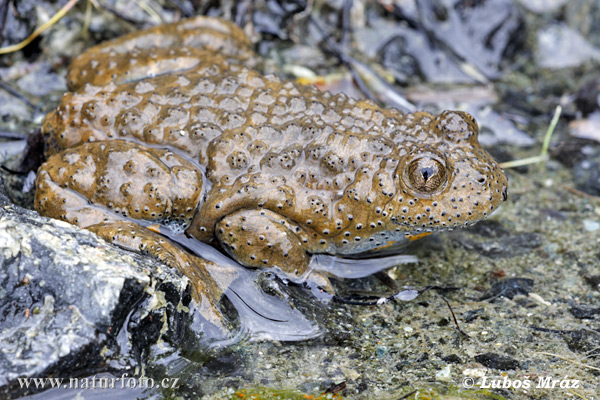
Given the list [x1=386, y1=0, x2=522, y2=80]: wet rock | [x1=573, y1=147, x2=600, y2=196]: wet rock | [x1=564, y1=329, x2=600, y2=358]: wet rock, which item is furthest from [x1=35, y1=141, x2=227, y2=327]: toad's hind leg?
[x1=386, y1=0, x2=522, y2=80]: wet rock

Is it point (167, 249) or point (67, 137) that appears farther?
point (67, 137)

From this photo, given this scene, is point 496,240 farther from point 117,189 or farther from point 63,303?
point 63,303

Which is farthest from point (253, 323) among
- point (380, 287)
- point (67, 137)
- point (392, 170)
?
point (67, 137)

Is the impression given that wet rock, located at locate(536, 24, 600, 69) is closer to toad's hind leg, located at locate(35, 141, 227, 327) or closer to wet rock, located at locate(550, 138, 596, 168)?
wet rock, located at locate(550, 138, 596, 168)

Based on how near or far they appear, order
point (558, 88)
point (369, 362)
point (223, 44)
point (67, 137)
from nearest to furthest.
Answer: point (369, 362)
point (67, 137)
point (223, 44)
point (558, 88)

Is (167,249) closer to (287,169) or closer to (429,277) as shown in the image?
(287,169)
